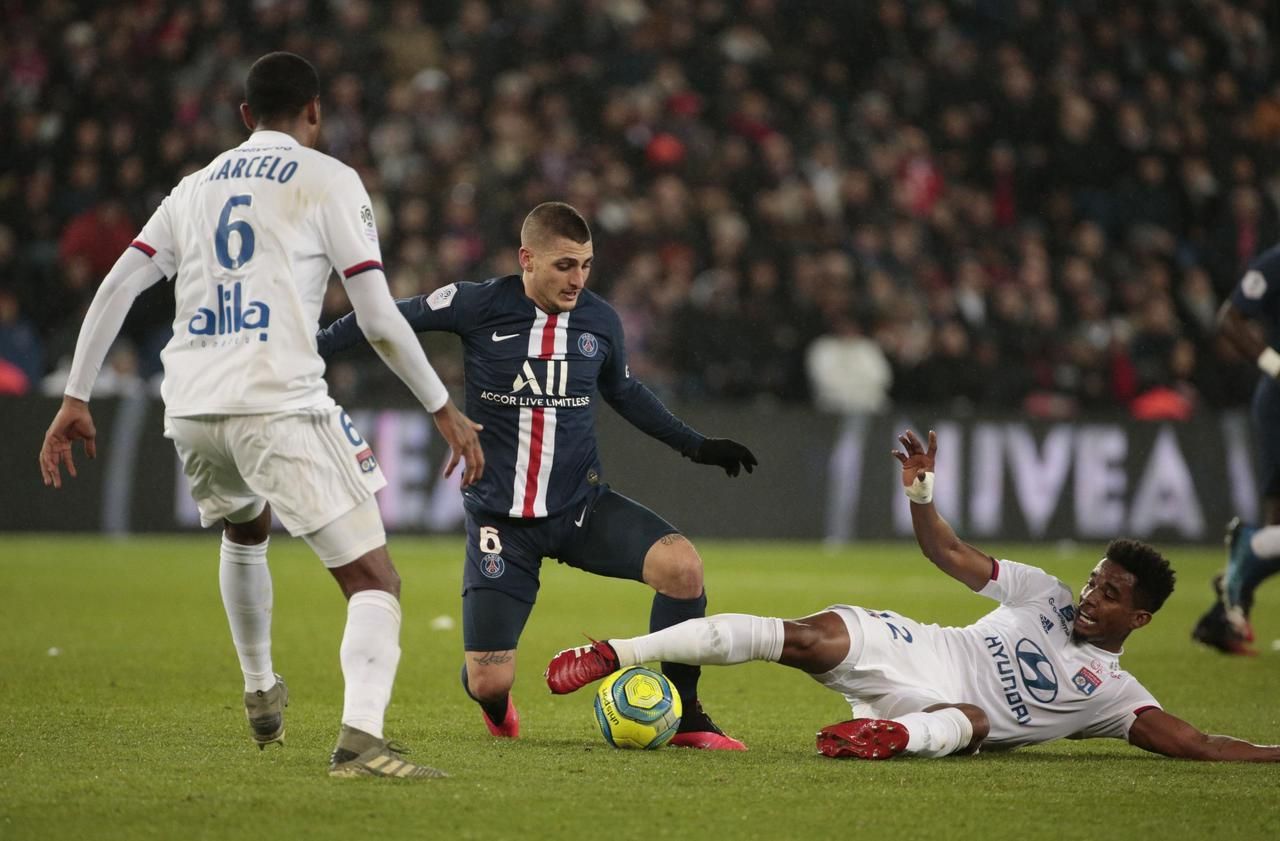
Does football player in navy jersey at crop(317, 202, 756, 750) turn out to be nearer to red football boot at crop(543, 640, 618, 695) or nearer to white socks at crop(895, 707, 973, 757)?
red football boot at crop(543, 640, 618, 695)

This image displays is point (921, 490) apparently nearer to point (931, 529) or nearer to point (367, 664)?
point (931, 529)

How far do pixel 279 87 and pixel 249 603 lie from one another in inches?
64.8

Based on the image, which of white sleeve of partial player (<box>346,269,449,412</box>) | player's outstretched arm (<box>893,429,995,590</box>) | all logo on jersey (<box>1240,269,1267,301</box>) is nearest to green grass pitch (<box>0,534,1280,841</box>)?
player's outstretched arm (<box>893,429,995,590</box>)

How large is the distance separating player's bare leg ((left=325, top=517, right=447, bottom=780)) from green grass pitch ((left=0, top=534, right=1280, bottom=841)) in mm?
77

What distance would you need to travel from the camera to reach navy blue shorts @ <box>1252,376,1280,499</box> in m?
9.34

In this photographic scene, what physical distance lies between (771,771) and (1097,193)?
49.2ft

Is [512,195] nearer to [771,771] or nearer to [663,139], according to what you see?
[663,139]

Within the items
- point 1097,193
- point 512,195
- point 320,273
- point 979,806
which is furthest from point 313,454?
point 1097,193

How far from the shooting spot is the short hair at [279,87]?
16.5 ft

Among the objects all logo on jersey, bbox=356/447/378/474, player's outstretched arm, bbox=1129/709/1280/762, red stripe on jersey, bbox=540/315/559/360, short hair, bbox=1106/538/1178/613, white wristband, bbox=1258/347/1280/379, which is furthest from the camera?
white wristband, bbox=1258/347/1280/379

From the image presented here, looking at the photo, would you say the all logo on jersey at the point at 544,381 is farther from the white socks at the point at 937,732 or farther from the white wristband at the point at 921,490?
the white socks at the point at 937,732

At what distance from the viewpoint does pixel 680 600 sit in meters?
6.04

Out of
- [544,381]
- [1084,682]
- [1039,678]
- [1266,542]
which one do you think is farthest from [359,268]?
[1266,542]

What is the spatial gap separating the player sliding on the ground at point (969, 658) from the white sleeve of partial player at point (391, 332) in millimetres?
1166
